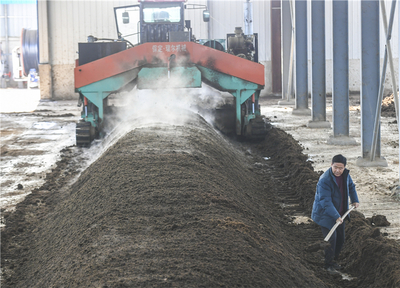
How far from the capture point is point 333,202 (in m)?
4.38

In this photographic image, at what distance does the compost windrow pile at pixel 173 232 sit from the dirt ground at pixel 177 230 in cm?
1

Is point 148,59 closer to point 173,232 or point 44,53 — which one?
point 173,232

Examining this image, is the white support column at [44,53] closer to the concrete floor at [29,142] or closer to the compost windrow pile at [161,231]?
the concrete floor at [29,142]

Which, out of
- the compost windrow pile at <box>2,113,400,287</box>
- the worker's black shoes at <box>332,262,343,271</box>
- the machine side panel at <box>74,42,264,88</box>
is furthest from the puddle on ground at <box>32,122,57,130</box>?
the worker's black shoes at <box>332,262,343,271</box>

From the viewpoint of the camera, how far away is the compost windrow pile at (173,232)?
330 centimetres

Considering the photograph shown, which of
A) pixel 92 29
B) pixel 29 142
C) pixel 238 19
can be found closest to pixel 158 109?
pixel 29 142

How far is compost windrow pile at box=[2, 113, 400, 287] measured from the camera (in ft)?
10.8

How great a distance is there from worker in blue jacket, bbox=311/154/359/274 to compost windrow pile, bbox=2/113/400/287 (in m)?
0.13

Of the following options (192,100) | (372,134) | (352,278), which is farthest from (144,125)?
(352,278)

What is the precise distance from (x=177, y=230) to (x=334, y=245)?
1.42 m

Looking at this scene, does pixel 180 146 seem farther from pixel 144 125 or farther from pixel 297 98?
pixel 297 98

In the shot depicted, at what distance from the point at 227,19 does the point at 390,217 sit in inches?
657

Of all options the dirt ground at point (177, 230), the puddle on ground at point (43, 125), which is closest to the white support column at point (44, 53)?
the puddle on ground at point (43, 125)

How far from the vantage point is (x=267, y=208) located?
5789mm
